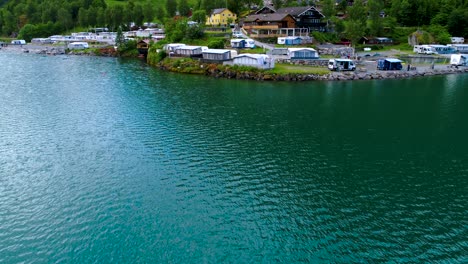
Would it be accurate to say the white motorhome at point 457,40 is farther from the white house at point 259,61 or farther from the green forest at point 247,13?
the white house at point 259,61

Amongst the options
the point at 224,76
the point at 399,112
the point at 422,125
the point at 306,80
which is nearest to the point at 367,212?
the point at 422,125

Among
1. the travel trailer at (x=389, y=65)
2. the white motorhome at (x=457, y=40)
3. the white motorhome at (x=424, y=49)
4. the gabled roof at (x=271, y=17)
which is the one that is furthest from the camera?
the white motorhome at (x=457, y=40)

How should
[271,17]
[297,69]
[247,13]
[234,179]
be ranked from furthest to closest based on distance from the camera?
[247,13] → [271,17] → [297,69] → [234,179]

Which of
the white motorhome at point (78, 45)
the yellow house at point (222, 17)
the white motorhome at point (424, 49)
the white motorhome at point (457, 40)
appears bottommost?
the white motorhome at point (424, 49)

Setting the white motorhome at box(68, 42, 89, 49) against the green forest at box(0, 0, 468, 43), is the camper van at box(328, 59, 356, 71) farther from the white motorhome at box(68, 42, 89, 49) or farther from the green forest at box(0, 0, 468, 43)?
the white motorhome at box(68, 42, 89, 49)

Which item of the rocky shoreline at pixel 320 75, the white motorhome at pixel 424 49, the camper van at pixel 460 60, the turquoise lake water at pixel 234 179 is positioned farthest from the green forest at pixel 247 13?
the turquoise lake water at pixel 234 179

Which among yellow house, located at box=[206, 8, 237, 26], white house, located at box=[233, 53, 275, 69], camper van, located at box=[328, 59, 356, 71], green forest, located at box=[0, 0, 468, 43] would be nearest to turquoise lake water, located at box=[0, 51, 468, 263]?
camper van, located at box=[328, 59, 356, 71]

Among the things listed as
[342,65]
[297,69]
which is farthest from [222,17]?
[342,65]

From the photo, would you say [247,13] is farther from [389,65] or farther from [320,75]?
[320,75]
